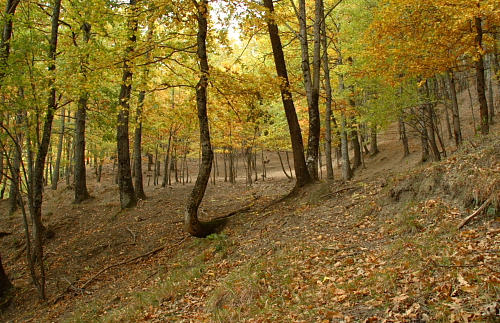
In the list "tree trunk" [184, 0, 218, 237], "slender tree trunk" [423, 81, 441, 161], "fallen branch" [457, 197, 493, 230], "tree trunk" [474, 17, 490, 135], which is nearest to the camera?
"fallen branch" [457, 197, 493, 230]

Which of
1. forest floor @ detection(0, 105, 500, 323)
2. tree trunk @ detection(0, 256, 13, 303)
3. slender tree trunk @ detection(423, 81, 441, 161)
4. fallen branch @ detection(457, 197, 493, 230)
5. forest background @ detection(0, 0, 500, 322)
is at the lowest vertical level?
tree trunk @ detection(0, 256, 13, 303)

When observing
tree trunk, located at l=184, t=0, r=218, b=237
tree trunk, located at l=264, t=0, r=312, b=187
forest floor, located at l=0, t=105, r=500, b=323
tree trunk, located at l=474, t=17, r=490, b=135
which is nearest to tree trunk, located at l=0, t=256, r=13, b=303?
forest floor, located at l=0, t=105, r=500, b=323

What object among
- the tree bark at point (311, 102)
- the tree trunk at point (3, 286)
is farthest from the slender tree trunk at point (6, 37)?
the tree bark at point (311, 102)

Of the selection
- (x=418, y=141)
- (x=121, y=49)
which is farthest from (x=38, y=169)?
(x=418, y=141)

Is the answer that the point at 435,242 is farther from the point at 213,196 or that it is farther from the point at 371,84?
the point at 213,196

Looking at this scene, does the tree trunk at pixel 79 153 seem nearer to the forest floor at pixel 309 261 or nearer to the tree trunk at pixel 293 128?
the forest floor at pixel 309 261

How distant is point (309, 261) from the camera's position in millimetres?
5734

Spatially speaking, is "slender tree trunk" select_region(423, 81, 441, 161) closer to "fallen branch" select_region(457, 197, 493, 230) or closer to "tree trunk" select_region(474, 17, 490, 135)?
"tree trunk" select_region(474, 17, 490, 135)

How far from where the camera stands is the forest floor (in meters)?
3.83

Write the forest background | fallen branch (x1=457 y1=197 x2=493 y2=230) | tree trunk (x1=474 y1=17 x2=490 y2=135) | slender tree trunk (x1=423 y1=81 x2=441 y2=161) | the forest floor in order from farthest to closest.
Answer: slender tree trunk (x1=423 y1=81 x2=441 y2=161) < tree trunk (x1=474 y1=17 x2=490 y2=135) < the forest background < fallen branch (x1=457 y1=197 x2=493 y2=230) < the forest floor

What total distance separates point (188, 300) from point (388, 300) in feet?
11.4

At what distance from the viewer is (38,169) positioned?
984 cm

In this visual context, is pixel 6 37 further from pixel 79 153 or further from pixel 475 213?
pixel 475 213

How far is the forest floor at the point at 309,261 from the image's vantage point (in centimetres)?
383
